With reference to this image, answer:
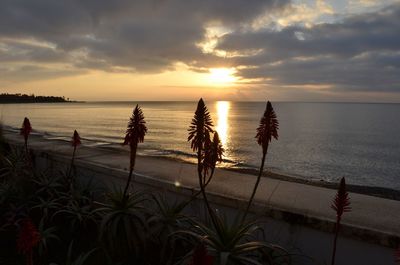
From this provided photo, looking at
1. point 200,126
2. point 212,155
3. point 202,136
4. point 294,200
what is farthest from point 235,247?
point 294,200

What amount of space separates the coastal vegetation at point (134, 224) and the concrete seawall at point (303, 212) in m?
0.16

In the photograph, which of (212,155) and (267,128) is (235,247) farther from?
(267,128)

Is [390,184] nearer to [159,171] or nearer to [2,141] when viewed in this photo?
[159,171]

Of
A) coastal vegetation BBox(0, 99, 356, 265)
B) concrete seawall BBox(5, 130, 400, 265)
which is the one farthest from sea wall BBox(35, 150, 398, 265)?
coastal vegetation BBox(0, 99, 356, 265)

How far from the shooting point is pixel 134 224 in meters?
4.39

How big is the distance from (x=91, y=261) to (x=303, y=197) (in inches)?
122

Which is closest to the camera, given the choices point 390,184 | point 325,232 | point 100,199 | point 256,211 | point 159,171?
point 325,232

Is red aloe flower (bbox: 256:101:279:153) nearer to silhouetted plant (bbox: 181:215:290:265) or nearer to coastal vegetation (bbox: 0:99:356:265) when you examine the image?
coastal vegetation (bbox: 0:99:356:265)

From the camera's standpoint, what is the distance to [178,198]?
217 inches

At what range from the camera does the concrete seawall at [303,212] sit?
12.6 ft

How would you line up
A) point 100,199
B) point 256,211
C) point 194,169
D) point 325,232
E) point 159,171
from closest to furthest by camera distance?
point 325,232 → point 256,211 → point 100,199 → point 159,171 → point 194,169

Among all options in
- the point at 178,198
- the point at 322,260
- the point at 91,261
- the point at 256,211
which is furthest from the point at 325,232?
the point at 91,261

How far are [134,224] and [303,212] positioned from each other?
2.11 meters

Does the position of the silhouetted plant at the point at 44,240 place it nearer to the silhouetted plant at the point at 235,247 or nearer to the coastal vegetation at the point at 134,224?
the coastal vegetation at the point at 134,224
